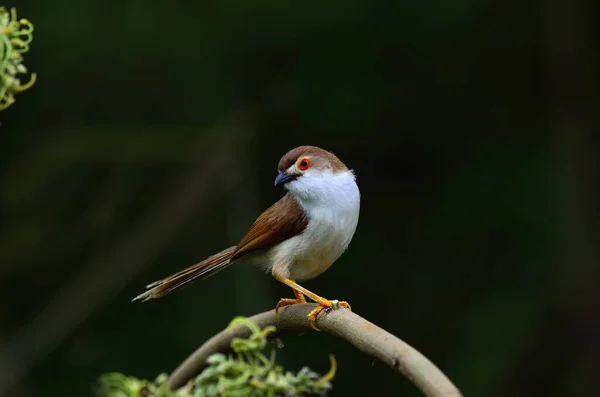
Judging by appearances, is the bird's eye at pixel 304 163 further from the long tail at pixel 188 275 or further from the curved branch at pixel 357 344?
the curved branch at pixel 357 344

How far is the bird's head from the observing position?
142 inches

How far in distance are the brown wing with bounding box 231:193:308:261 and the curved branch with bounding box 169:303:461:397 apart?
62cm

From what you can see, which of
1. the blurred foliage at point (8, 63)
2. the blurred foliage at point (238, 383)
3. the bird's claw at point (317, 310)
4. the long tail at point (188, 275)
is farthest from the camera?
the long tail at point (188, 275)

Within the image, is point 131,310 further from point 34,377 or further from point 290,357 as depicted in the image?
point 290,357

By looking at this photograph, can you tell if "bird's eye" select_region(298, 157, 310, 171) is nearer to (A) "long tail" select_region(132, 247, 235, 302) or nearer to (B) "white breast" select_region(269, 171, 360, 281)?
(B) "white breast" select_region(269, 171, 360, 281)

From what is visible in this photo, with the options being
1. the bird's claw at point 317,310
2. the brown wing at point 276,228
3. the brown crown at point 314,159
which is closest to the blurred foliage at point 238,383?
the bird's claw at point 317,310

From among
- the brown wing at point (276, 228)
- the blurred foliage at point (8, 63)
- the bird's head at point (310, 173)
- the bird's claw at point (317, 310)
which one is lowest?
the bird's claw at point (317, 310)

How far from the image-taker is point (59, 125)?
6887 millimetres

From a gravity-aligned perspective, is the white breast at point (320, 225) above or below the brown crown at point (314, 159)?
below

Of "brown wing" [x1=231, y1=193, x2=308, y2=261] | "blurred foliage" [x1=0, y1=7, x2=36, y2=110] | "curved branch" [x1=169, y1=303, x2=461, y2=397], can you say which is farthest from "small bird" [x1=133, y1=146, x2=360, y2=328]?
"blurred foliage" [x1=0, y1=7, x2=36, y2=110]

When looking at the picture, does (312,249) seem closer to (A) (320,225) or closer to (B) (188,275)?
(A) (320,225)

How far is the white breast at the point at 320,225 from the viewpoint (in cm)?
347

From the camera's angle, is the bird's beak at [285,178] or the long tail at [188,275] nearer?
the bird's beak at [285,178]

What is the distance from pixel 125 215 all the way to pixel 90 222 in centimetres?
27
